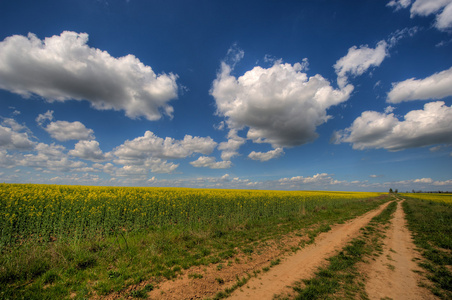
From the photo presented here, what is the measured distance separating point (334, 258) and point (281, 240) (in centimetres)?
269

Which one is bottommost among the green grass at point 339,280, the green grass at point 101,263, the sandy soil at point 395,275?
the sandy soil at point 395,275

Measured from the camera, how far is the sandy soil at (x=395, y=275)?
16.0ft

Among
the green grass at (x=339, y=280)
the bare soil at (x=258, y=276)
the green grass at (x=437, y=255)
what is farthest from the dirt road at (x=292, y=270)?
the green grass at (x=437, y=255)

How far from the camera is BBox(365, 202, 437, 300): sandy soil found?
16.0ft

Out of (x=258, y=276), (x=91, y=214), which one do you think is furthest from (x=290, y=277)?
(x=91, y=214)

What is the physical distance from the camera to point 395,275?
5.89 m

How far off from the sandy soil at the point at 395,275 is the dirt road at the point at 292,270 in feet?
5.00

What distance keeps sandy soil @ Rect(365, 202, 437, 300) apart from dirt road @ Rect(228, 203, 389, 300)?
1.52m

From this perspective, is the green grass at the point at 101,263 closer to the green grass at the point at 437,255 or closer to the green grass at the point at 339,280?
the green grass at the point at 339,280

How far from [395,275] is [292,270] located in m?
3.56

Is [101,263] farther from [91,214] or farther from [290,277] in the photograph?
[290,277]

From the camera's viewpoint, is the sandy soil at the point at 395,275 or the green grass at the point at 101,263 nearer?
the green grass at the point at 101,263

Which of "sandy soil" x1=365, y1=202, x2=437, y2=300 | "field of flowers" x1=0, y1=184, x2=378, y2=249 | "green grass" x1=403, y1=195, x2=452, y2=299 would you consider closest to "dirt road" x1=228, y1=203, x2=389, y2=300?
"sandy soil" x1=365, y1=202, x2=437, y2=300

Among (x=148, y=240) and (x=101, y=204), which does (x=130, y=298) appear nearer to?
(x=148, y=240)
